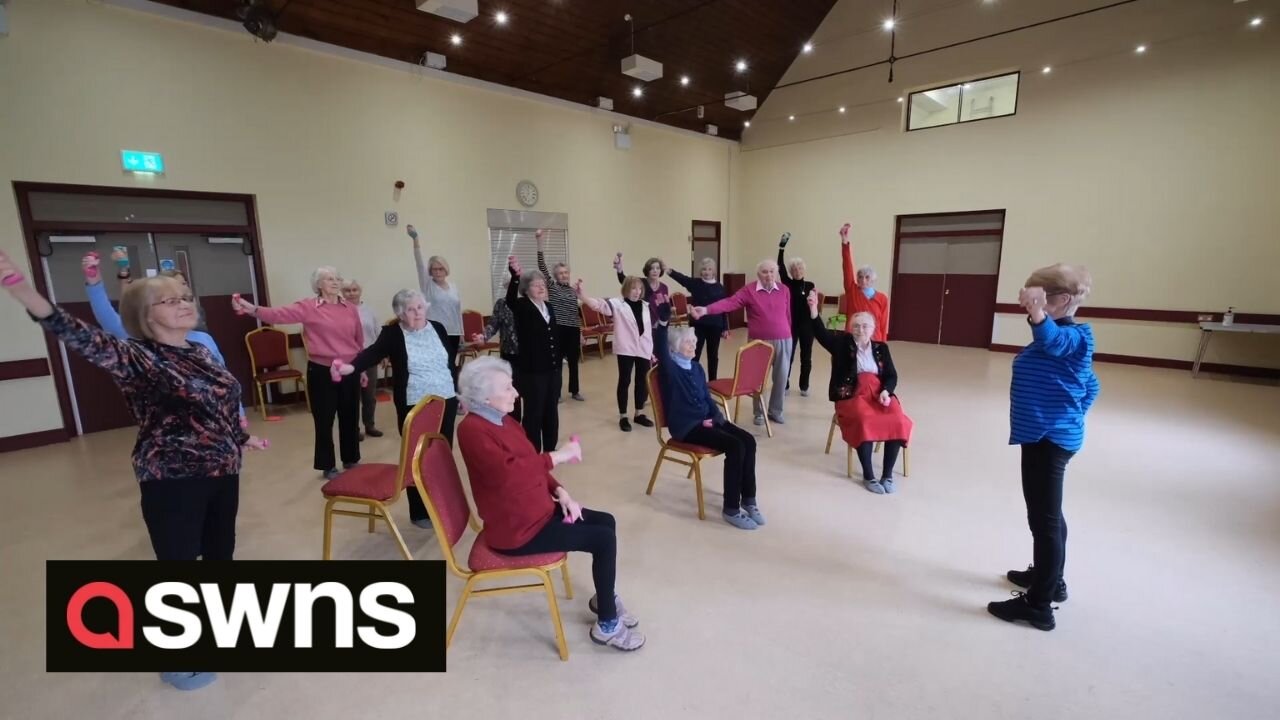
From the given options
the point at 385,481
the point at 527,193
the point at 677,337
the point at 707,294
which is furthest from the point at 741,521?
the point at 527,193

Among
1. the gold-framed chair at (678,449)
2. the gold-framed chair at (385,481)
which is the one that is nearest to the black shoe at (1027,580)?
the gold-framed chair at (678,449)

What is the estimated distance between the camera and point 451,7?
17.5ft

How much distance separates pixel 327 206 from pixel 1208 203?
36.3 ft

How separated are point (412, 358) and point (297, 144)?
14.6 ft

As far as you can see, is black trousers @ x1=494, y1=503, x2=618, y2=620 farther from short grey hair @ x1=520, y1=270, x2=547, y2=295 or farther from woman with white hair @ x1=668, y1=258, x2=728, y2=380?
woman with white hair @ x1=668, y1=258, x2=728, y2=380

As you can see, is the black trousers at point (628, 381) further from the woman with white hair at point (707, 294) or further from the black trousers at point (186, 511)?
the black trousers at point (186, 511)

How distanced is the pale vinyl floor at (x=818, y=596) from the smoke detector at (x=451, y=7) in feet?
14.3

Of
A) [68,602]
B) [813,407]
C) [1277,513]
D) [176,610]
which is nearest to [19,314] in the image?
[68,602]

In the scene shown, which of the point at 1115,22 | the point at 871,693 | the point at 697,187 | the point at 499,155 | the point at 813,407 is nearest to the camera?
the point at 871,693

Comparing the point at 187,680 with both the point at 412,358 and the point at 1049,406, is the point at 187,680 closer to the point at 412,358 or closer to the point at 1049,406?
the point at 412,358

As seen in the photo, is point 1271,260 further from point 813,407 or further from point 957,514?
point 957,514

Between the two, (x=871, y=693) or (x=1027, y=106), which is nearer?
(x=871, y=693)

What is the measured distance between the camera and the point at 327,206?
6305 millimetres

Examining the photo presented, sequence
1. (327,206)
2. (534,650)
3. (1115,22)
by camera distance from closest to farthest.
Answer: (534,650)
(327,206)
(1115,22)
